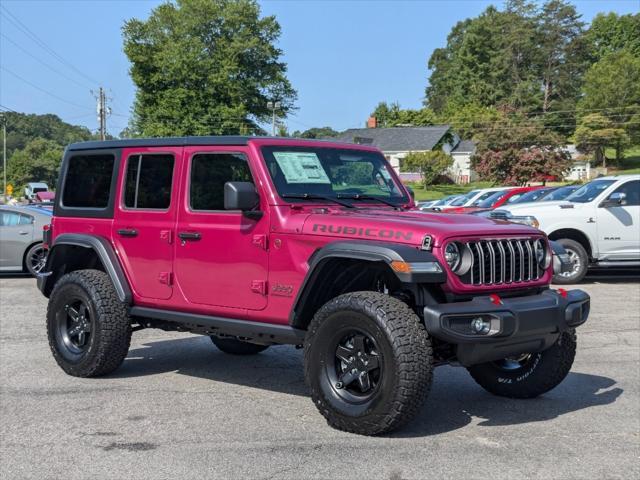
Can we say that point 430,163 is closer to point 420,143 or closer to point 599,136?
point 420,143

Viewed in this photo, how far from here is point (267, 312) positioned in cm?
584

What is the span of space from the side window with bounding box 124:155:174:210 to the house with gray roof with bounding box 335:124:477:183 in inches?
2573

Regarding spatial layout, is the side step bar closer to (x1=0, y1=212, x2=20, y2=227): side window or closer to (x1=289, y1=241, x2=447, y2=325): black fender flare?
(x1=289, y1=241, x2=447, y2=325): black fender flare

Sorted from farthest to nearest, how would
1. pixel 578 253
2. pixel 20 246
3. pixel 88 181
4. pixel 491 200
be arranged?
1. pixel 491 200
2. pixel 20 246
3. pixel 578 253
4. pixel 88 181

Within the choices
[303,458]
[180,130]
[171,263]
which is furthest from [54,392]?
[180,130]

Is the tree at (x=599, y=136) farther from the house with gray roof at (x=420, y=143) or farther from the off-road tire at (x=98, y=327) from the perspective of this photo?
the off-road tire at (x=98, y=327)

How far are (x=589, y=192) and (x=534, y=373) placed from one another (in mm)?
8805

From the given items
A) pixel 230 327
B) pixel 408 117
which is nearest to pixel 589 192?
pixel 230 327

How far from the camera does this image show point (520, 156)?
45469mm

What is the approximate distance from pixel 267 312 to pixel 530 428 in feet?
6.60

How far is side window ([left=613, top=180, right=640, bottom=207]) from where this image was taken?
13.7 metres

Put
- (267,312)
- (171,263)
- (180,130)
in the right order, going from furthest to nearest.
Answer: (180,130) → (171,263) → (267,312)

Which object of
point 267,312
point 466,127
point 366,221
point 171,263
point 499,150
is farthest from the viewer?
point 466,127

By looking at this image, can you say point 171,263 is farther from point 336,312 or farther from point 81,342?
point 336,312
